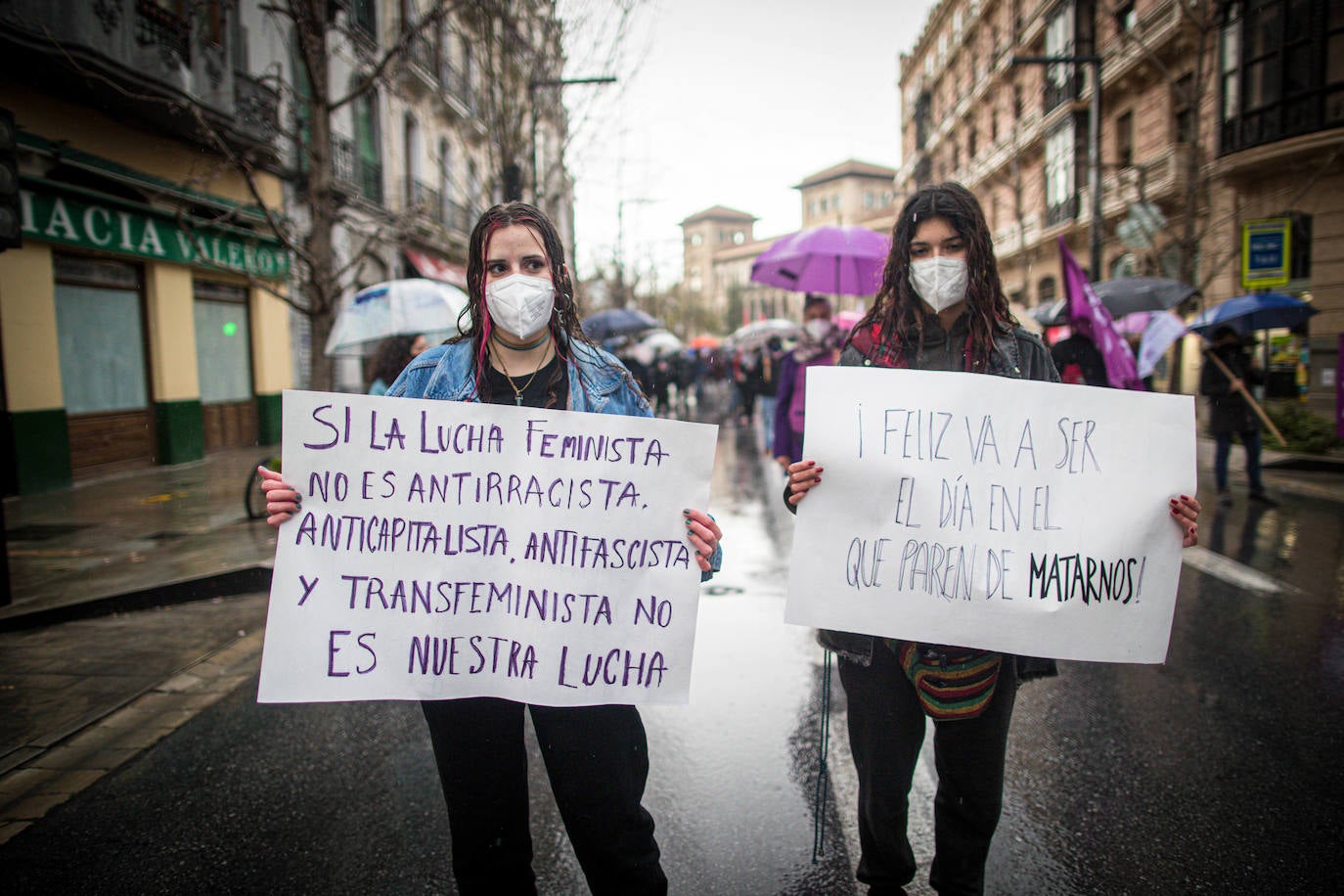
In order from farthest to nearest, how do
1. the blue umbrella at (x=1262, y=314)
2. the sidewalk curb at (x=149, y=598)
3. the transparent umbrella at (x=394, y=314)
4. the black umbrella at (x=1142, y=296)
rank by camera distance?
the blue umbrella at (x=1262, y=314) < the black umbrella at (x=1142, y=296) < the transparent umbrella at (x=394, y=314) < the sidewalk curb at (x=149, y=598)

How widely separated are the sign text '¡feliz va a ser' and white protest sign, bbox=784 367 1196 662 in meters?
0.46

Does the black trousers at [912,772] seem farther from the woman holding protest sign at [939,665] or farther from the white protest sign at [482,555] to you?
the white protest sign at [482,555]

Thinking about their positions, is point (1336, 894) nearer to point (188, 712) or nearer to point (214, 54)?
point (188, 712)

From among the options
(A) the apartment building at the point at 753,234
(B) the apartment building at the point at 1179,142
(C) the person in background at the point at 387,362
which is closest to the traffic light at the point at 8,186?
(C) the person in background at the point at 387,362

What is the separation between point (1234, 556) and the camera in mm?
6266

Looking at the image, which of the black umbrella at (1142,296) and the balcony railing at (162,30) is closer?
the black umbrella at (1142,296)

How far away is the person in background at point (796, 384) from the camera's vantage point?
483 centimetres

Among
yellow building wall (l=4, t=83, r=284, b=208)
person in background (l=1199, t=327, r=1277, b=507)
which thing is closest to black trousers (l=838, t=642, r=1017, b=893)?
person in background (l=1199, t=327, r=1277, b=507)

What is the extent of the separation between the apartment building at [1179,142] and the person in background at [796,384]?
26.0ft

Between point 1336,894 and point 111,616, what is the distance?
250 inches

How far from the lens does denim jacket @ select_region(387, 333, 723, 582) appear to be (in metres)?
2.01

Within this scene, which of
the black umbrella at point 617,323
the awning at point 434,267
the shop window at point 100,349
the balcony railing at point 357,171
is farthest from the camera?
the awning at point 434,267

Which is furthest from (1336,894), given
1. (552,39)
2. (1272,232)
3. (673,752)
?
(552,39)

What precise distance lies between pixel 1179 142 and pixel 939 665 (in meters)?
23.2
